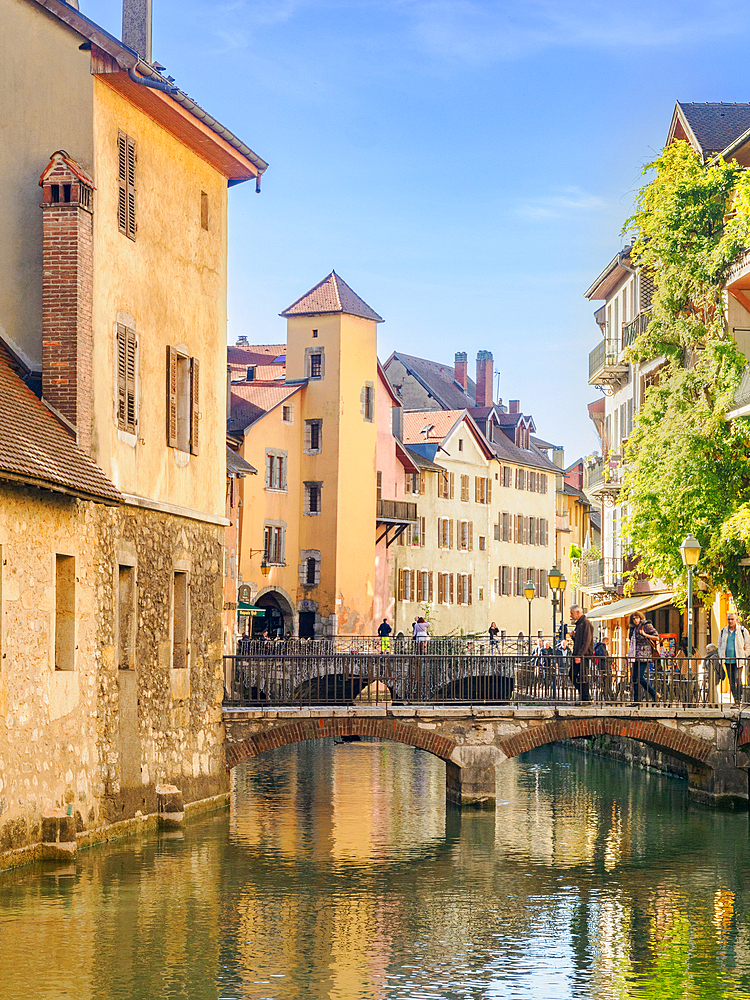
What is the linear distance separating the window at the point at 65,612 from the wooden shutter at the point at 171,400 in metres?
4.51

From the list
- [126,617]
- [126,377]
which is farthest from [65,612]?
[126,377]

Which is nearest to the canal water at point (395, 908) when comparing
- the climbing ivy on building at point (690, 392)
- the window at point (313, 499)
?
the climbing ivy on building at point (690, 392)

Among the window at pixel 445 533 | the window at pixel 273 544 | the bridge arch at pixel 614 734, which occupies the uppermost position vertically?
the window at pixel 445 533

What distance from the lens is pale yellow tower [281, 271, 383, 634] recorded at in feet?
197

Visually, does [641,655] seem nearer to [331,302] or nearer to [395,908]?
[395,908]

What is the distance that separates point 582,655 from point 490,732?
9.14 ft

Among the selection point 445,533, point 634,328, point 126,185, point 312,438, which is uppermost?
point 634,328

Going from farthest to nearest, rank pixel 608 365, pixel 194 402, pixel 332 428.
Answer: pixel 332 428
pixel 608 365
pixel 194 402

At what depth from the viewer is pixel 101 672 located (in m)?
20.6

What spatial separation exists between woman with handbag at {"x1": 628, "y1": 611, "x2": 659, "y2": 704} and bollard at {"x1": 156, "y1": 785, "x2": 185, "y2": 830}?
8548 mm

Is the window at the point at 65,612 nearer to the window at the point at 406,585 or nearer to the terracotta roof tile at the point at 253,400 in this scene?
the terracotta roof tile at the point at 253,400

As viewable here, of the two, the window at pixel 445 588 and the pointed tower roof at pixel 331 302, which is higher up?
the pointed tower roof at pixel 331 302

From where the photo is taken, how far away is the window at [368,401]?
61.5 meters

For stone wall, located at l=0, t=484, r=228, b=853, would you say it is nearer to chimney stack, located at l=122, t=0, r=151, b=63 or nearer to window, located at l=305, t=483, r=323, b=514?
chimney stack, located at l=122, t=0, r=151, b=63
